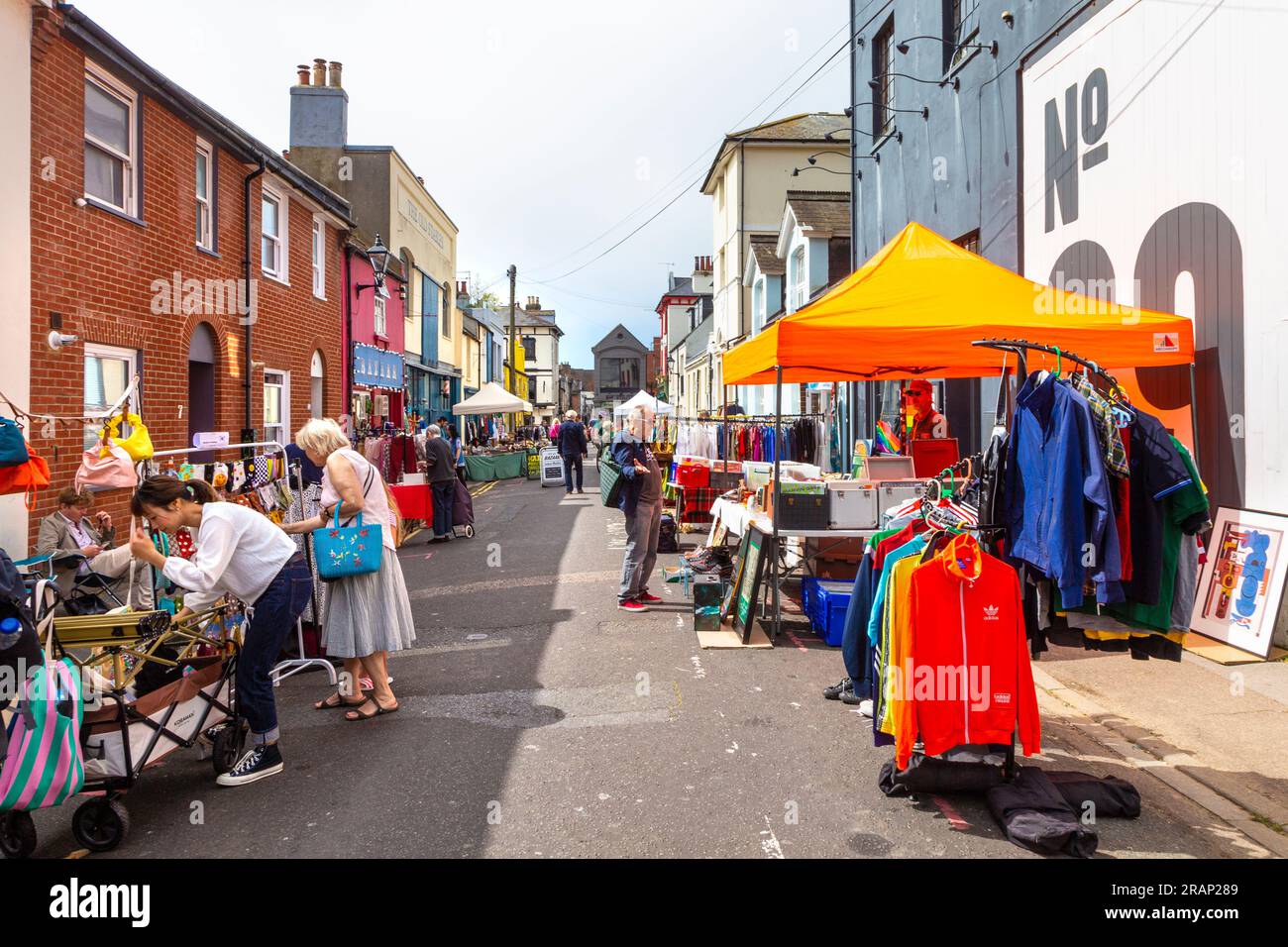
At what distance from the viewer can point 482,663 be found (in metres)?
7.04

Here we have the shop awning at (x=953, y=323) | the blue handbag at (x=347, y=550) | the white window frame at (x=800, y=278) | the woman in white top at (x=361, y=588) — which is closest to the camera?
the blue handbag at (x=347, y=550)

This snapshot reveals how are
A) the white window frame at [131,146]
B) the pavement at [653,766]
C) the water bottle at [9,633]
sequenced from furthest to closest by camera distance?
the white window frame at [131,146] → the pavement at [653,766] → the water bottle at [9,633]

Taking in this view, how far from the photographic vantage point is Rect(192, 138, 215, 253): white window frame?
12.9 metres

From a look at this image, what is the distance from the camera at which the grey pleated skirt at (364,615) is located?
566 cm

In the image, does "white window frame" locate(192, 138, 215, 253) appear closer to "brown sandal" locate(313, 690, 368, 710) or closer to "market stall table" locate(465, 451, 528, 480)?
"brown sandal" locate(313, 690, 368, 710)

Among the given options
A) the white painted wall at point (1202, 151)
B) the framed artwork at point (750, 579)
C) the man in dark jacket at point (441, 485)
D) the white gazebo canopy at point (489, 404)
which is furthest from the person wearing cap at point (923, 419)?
the white gazebo canopy at point (489, 404)

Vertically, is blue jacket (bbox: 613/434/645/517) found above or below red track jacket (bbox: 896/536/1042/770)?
above

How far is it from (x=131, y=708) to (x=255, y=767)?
74cm

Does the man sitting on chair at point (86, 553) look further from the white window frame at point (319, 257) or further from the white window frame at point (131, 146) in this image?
the white window frame at point (319, 257)

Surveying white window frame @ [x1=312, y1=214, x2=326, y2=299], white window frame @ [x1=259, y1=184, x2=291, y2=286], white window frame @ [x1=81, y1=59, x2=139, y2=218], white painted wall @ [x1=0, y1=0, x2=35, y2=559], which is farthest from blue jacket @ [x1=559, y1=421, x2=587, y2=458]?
white painted wall @ [x1=0, y1=0, x2=35, y2=559]

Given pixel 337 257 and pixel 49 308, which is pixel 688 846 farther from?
pixel 337 257

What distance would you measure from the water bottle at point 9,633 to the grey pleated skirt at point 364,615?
1.98 m

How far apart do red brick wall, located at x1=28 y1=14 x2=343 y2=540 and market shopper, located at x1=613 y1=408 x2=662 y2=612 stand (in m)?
5.50
